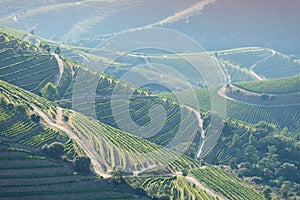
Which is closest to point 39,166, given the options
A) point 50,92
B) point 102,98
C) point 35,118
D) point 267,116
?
point 35,118

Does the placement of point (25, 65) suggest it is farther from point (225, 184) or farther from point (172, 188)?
point (225, 184)

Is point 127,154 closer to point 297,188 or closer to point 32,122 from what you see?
point 32,122

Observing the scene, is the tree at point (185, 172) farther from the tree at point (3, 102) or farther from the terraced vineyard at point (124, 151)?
the tree at point (3, 102)

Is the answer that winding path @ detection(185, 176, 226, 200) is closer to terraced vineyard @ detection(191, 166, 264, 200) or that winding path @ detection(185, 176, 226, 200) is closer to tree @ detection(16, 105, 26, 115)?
terraced vineyard @ detection(191, 166, 264, 200)

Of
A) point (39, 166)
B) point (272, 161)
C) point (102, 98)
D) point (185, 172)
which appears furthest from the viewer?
point (102, 98)

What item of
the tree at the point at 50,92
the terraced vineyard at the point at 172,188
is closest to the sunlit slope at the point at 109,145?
the terraced vineyard at the point at 172,188

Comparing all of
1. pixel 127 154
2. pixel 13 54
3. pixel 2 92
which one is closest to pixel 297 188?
pixel 127 154

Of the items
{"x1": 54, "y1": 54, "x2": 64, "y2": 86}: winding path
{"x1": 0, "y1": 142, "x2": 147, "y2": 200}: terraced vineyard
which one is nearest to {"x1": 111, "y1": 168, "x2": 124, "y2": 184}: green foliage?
{"x1": 0, "y1": 142, "x2": 147, "y2": 200}: terraced vineyard

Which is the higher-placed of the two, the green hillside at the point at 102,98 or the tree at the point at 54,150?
the tree at the point at 54,150
